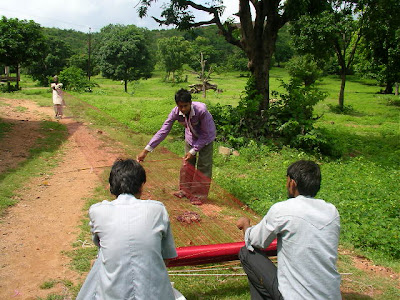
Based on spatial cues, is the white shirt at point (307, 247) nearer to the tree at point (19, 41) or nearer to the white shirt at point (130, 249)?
the white shirt at point (130, 249)

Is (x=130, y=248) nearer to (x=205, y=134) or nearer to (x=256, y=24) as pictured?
(x=205, y=134)

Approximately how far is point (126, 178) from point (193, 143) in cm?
278

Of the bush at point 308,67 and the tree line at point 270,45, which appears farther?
the bush at point 308,67

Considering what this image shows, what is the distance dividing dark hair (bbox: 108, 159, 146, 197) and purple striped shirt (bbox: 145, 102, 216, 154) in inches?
91.7

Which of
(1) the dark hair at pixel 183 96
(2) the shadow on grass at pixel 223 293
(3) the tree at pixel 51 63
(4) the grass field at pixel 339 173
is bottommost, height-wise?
(2) the shadow on grass at pixel 223 293

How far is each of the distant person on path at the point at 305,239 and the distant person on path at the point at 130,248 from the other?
665mm

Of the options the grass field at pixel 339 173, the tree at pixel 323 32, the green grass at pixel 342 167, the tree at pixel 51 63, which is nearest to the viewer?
the grass field at pixel 339 173

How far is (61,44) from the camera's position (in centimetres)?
3362

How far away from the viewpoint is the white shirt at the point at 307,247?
2090 millimetres

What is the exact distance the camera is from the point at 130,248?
6.37 ft

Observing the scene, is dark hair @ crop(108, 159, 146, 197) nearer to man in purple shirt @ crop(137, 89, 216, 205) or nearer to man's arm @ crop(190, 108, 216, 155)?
man in purple shirt @ crop(137, 89, 216, 205)

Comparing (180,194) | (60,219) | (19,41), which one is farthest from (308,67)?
(60,219)

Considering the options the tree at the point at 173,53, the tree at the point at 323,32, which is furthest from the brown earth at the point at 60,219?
the tree at the point at 173,53

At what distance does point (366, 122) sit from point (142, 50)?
63.7 feet
